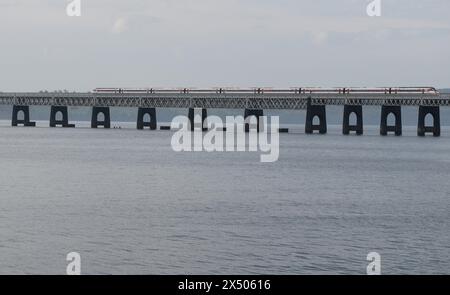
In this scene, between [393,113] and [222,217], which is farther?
[393,113]

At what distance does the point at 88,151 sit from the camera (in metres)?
129

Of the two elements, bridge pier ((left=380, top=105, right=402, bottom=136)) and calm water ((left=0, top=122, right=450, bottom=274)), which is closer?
calm water ((left=0, top=122, right=450, bottom=274))

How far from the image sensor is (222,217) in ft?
193

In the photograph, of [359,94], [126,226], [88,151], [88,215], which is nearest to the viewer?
[126,226]

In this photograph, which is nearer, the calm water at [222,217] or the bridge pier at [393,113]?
the calm water at [222,217]

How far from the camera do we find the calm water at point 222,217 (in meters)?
44.4

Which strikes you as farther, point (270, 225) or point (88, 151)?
point (88, 151)

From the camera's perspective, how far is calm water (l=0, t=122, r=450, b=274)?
44.4 metres

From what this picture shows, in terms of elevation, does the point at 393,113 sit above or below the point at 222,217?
above

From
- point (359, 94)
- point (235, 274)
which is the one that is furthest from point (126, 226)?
point (359, 94)

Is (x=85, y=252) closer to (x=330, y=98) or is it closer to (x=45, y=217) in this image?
(x=45, y=217)
